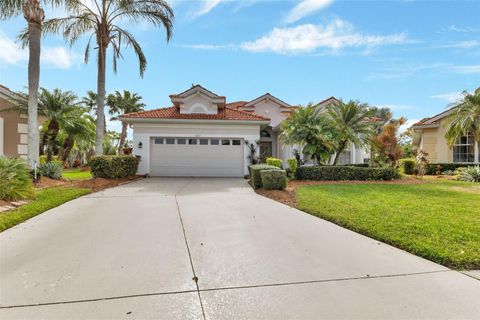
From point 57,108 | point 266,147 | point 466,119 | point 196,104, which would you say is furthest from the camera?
point 266,147

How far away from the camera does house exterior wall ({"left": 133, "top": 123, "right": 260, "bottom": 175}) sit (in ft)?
51.9

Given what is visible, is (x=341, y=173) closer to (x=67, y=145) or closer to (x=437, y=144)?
(x=437, y=144)

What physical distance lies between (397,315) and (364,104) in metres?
13.5

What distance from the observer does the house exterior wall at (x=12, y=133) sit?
12727 mm

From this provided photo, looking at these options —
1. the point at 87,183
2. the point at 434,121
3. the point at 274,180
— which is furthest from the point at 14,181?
the point at 434,121

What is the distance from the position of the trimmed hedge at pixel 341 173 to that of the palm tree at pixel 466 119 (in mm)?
6119

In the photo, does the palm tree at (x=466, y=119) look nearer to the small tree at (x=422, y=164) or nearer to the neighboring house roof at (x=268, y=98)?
the small tree at (x=422, y=164)

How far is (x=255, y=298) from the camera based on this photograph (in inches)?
107

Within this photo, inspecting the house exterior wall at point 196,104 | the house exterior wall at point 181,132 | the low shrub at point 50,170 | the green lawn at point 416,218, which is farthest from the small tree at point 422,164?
the low shrub at point 50,170

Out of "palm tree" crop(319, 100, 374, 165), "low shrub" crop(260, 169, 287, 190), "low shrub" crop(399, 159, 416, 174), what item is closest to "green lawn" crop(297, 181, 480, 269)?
"low shrub" crop(260, 169, 287, 190)

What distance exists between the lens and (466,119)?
1519 centimetres

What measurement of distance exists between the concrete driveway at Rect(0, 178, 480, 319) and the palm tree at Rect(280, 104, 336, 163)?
323 inches

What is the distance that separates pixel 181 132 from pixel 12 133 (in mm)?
8353

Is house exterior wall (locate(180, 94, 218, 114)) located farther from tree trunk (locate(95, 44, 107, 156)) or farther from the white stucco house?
tree trunk (locate(95, 44, 107, 156))
